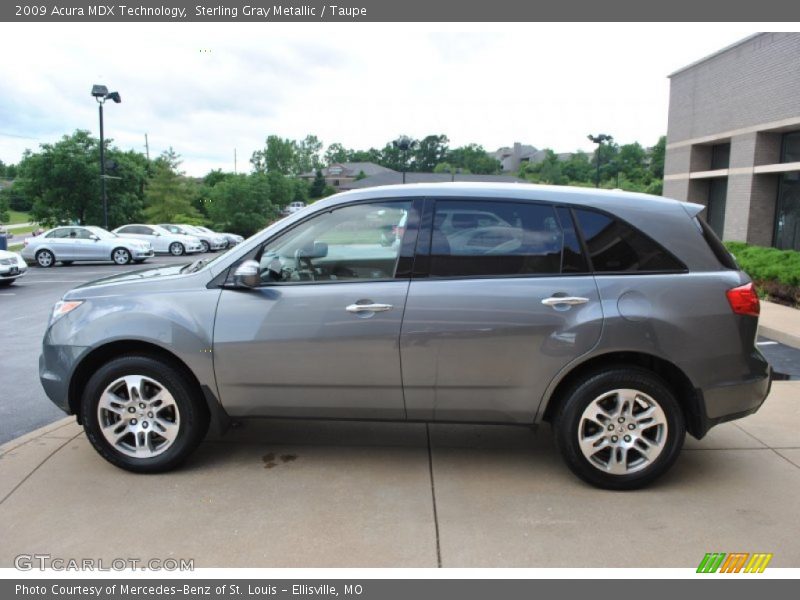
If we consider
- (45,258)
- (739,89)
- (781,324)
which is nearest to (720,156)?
(739,89)

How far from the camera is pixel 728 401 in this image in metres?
3.65

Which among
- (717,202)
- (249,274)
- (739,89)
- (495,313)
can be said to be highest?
(739,89)

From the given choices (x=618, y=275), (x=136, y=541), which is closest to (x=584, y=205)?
(x=618, y=275)

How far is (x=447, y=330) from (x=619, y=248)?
1163mm

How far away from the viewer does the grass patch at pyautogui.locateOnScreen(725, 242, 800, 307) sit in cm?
1023

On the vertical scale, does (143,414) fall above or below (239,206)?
below

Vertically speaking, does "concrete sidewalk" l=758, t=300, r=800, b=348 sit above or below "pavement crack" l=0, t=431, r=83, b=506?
above

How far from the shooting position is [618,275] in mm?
3664

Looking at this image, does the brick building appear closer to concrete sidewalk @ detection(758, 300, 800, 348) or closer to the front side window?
Answer: concrete sidewalk @ detection(758, 300, 800, 348)

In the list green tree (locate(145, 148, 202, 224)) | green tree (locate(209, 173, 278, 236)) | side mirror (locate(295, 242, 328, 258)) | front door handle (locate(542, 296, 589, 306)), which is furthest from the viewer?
green tree (locate(209, 173, 278, 236))

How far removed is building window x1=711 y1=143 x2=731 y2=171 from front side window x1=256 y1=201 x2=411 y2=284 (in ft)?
57.0

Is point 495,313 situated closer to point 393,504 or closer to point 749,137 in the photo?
point 393,504

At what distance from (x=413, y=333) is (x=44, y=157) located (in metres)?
33.5

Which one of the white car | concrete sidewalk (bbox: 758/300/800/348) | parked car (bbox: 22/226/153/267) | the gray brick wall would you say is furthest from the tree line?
concrete sidewalk (bbox: 758/300/800/348)
